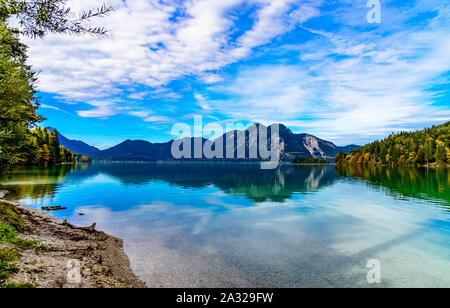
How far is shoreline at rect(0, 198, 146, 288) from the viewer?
42.8 feet

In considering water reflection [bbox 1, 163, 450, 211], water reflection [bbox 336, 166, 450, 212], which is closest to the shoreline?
water reflection [bbox 1, 163, 450, 211]

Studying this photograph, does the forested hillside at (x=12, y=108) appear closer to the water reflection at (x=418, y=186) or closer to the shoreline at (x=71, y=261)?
the shoreline at (x=71, y=261)

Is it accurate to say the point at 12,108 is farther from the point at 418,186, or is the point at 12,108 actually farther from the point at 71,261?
the point at 418,186

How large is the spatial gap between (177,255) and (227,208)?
23.3 metres

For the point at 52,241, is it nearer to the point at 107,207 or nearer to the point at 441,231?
the point at 107,207

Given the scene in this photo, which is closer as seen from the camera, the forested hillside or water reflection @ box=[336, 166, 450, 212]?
the forested hillside

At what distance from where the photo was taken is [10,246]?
15.7 metres

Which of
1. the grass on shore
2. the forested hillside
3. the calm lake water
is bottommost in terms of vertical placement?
the calm lake water

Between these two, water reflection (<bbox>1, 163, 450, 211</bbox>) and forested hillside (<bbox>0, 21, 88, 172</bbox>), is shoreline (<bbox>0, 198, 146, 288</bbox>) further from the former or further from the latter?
water reflection (<bbox>1, 163, 450, 211</bbox>)

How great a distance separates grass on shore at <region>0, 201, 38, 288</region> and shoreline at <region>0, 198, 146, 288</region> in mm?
212

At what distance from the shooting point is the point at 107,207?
43.5 meters

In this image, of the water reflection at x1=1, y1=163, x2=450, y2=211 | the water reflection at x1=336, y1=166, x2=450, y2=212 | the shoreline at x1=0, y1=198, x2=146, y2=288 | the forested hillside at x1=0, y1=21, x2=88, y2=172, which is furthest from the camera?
the water reflection at x1=1, y1=163, x2=450, y2=211

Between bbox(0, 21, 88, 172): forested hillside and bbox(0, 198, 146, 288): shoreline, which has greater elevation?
bbox(0, 21, 88, 172): forested hillside

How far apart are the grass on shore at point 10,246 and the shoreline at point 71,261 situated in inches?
8.3
